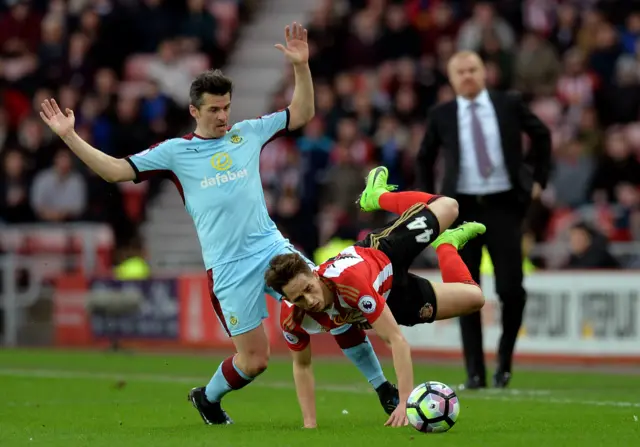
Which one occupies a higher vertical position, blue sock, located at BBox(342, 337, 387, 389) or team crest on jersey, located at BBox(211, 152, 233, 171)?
team crest on jersey, located at BBox(211, 152, 233, 171)

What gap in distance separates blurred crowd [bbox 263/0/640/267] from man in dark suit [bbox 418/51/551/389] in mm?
5411

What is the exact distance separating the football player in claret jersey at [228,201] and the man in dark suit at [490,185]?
278 centimetres

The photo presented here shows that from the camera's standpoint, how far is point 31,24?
2419 cm

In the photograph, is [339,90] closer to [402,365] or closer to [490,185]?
[490,185]

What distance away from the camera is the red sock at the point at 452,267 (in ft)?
31.9

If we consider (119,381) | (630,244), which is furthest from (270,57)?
(119,381)

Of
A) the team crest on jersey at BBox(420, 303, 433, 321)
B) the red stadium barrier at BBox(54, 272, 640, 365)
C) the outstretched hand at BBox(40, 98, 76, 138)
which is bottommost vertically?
the red stadium barrier at BBox(54, 272, 640, 365)

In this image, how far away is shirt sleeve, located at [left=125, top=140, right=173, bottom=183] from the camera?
9.23m

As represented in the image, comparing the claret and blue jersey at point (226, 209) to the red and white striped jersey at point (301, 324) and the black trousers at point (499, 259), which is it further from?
the black trousers at point (499, 259)

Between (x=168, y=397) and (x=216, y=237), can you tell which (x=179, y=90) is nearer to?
(x=168, y=397)

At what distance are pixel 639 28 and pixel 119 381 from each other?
952 centimetres

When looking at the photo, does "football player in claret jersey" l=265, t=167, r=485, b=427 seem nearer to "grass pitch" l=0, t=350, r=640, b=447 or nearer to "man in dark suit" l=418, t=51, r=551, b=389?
"grass pitch" l=0, t=350, r=640, b=447

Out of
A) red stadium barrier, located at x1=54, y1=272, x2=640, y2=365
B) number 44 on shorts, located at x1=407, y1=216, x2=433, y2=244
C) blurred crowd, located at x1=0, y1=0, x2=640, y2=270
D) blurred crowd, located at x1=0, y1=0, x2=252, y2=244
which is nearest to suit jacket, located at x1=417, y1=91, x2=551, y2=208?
number 44 on shorts, located at x1=407, y1=216, x2=433, y2=244

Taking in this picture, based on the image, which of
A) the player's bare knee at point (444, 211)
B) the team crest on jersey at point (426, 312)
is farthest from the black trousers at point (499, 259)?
the team crest on jersey at point (426, 312)
